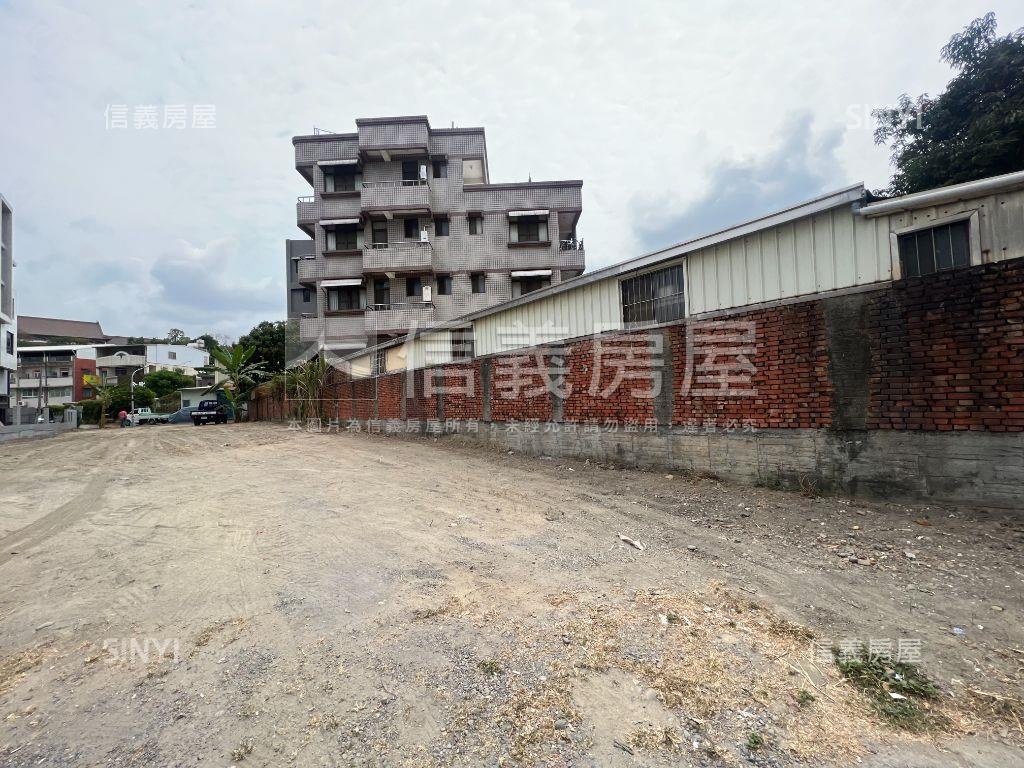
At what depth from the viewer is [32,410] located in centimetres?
3025

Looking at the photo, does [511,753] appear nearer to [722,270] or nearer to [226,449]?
[722,270]

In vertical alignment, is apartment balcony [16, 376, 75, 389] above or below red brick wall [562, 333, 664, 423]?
above

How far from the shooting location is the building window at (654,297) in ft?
25.1

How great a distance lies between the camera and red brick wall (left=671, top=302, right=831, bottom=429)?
230 inches

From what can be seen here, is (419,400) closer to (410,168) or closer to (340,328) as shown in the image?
(340,328)

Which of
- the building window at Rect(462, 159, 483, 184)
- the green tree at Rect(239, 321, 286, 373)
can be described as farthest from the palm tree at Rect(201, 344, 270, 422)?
the building window at Rect(462, 159, 483, 184)

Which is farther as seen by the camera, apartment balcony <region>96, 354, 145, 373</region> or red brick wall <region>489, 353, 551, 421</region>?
apartment balcony <region>96, 354, 145, 373</region>

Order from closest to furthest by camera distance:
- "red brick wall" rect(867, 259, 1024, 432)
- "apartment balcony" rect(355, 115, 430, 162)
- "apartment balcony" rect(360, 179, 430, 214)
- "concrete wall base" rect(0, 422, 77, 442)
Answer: "red brick wall" rect(867, 259, 1024, 432)
"concrete wall base" rect(0, 422, 77, 442)
"apartment balcony" rect(360, 179, 430, 214)
"apartment balcony" rect(355, 115, 430, 162)

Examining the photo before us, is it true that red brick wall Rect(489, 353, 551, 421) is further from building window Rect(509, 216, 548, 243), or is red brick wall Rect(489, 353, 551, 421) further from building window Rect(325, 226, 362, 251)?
building window Rect(325, 226, 362, 251)

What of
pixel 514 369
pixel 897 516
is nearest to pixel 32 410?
pixel 514 369

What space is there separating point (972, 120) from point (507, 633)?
745 inches

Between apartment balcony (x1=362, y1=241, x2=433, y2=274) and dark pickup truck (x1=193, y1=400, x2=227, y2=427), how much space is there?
15.9 meters

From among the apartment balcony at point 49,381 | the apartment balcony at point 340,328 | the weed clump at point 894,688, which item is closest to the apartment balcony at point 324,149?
the apartment balcony at point 340,328

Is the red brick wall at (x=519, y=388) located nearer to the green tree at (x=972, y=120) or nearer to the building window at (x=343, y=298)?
the green tree at (x=972, y=120)
